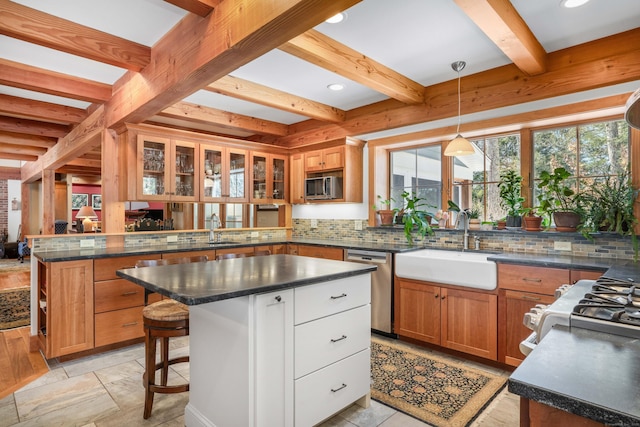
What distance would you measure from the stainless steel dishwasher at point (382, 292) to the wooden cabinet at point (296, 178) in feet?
5.60

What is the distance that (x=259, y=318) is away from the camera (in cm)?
170

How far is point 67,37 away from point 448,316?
3550 millimetres

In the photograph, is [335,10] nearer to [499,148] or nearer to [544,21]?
[544,21]

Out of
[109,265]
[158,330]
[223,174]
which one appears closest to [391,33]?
[158,330]

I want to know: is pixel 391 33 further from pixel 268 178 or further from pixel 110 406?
pixel 110 406

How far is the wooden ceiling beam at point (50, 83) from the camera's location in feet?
9.98

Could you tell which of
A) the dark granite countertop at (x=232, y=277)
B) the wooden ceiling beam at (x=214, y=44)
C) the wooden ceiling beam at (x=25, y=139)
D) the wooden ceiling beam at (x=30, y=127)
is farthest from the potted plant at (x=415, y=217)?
the wooden ceiling beam at (x=25, y=139)

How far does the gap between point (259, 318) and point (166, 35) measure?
7.08 ft

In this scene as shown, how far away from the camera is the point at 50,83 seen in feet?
10.6

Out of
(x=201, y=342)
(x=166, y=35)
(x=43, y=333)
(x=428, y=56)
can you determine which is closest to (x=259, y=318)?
(x=201, y=342)

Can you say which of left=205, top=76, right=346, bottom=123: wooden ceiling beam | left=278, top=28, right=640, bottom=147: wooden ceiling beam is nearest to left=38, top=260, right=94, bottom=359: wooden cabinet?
left=205, top=76, right=346, bottom=123: wooden ceiling beam

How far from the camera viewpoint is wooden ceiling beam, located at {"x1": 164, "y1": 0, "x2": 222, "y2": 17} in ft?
6.66

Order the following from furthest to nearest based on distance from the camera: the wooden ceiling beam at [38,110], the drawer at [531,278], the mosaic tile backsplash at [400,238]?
1. the wooden ceiling beam at [38,110]
2. the mosaic tile backsplash at [400,238]
3. the drawer at [531,278]

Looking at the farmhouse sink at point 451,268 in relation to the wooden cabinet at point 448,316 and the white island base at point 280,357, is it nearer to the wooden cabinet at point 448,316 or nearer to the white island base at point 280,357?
the wooden cabinet at point 448,316
